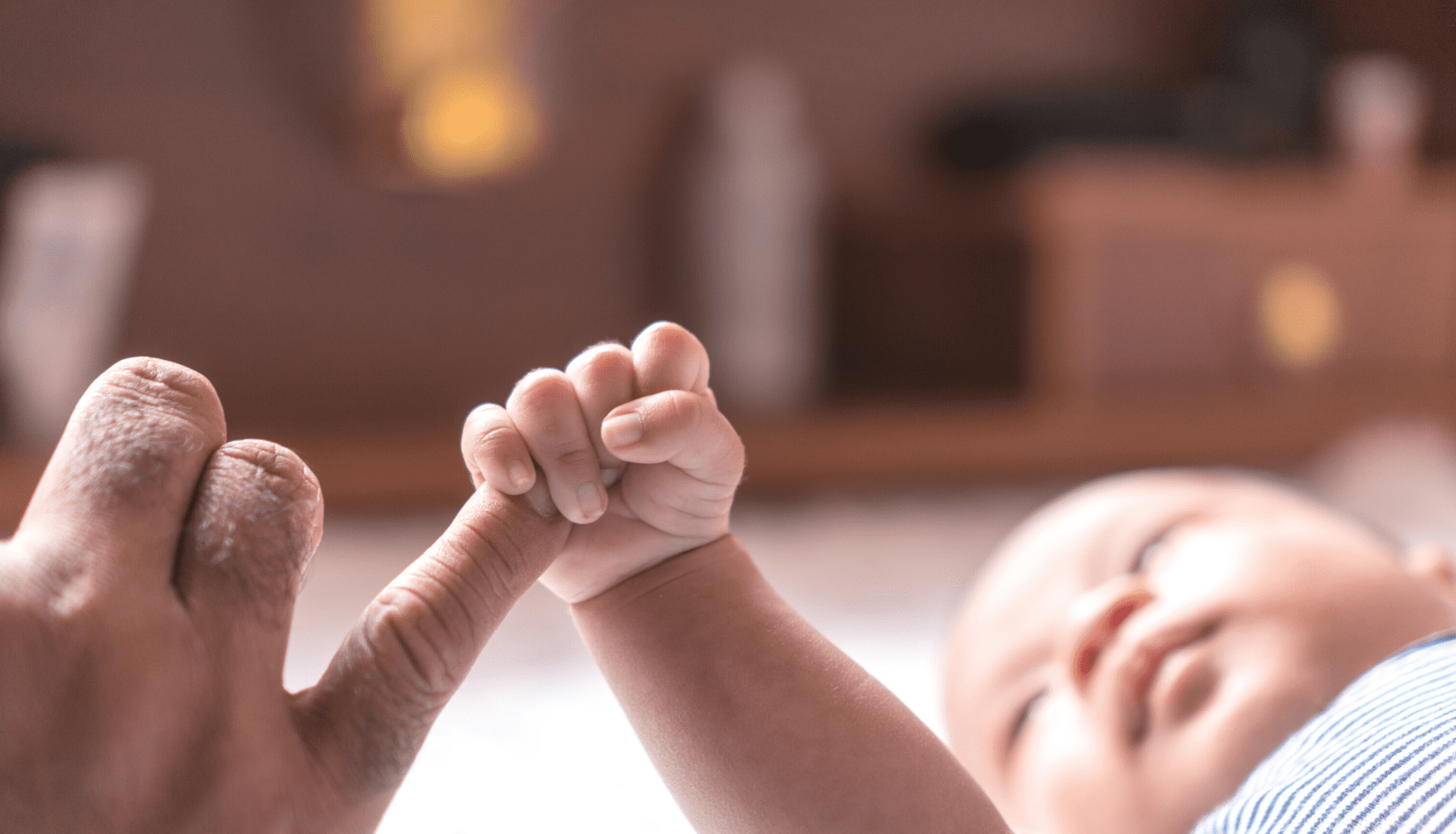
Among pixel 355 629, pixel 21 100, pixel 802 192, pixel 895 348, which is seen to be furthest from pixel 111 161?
pixel 355 629

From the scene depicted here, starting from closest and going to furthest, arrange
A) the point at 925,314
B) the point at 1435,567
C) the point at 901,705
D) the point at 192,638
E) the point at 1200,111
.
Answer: the point at 192,638 → the point at 901,705 → the point at 1435,567 → the point at 1200,111 → the point at 925,314

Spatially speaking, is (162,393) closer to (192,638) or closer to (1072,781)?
(192,638)

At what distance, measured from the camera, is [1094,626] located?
1.67 ft

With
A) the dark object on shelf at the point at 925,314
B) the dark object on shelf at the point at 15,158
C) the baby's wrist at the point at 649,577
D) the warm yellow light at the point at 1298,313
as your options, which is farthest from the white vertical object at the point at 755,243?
the baby's wrist at the point at 649,577

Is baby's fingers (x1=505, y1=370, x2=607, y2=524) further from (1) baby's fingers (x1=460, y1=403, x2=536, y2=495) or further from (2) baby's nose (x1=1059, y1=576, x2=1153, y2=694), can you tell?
(2) baby's nose (x1=1059, y1=576, x2=1153, y2=694)

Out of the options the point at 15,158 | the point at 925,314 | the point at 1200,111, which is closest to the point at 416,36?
the point at 15,158

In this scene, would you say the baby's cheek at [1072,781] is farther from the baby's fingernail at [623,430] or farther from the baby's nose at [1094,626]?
the baby's fingernail at [623,430]

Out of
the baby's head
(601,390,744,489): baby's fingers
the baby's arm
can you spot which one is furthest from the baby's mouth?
(601,390,744,489): baby's fingers

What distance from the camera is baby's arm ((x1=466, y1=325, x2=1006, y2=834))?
15.2 inches

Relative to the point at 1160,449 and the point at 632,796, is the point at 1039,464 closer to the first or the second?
the point at 1160,449

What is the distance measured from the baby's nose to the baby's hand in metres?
0.19

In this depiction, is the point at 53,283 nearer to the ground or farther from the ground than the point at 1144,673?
farther from the ground

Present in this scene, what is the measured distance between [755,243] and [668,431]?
1.30m

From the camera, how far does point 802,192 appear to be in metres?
1.67
